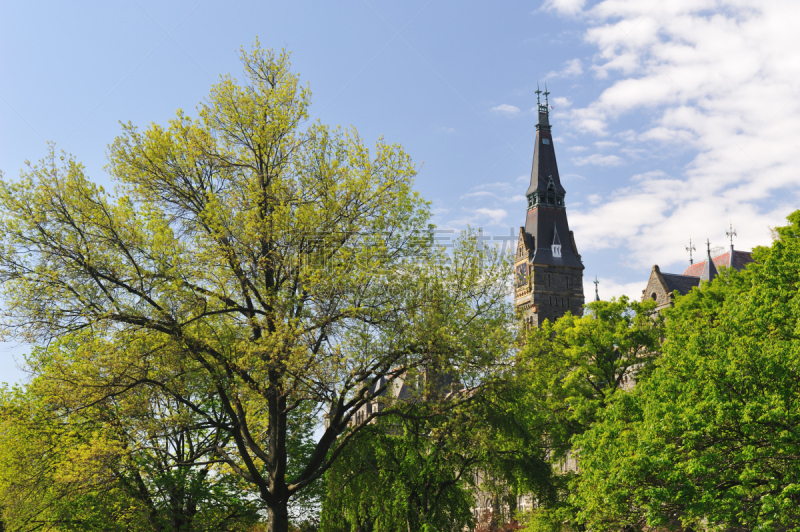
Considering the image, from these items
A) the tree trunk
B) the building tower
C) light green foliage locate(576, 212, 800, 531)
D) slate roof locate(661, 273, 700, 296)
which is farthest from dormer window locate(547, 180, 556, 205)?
the tree trunk

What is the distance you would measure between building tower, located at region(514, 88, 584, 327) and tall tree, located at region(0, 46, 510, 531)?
68193 millimetres

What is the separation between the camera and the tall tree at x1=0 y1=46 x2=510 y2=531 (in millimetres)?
16328

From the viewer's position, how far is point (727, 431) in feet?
59.3

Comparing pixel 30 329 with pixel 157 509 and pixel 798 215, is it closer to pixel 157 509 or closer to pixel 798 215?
pixel 157 509

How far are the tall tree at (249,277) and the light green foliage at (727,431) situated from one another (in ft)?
18.7

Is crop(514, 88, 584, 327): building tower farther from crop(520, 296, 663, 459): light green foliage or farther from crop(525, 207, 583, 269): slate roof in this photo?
crop(520, 296, 663, 459): light green foliage

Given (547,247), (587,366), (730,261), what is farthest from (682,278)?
(587,366)

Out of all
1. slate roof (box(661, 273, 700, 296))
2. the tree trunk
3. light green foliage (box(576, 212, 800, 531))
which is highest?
slate roof (box(661, 273, 700, 296))

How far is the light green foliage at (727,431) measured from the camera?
1709 cm

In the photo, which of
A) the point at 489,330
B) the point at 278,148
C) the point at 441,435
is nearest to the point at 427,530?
the point at 441,435

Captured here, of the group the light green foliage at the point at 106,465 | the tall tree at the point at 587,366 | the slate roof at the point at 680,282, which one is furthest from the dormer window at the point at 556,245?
the light green foliage at the point at 106,465

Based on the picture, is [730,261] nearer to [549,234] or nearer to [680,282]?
[680,282]

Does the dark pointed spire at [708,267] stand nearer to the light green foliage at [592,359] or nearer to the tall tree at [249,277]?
the light green foliage at [592,359]

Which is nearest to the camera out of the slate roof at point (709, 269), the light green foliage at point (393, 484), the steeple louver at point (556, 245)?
the light green foliage at point (393, 484)
